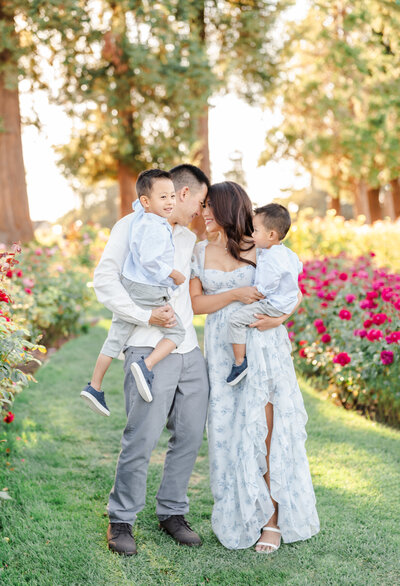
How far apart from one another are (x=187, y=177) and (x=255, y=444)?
1.36 m

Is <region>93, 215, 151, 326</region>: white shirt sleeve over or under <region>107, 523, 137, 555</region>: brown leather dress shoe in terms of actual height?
over

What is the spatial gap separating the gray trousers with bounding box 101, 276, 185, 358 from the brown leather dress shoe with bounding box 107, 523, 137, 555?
850mm

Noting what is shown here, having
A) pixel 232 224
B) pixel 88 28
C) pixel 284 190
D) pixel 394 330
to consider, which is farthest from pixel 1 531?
pixel 284 190

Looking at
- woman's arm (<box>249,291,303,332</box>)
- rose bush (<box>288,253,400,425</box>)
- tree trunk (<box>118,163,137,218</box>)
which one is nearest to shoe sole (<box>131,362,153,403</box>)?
woman's arm (<box>249,291,303,332</box>)

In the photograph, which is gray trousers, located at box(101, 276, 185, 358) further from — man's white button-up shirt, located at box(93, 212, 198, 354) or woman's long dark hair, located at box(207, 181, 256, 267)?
woman's long dark hair, located at box(207, 181, 256, 267)

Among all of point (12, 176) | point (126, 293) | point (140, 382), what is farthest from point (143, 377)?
point (12, 176)

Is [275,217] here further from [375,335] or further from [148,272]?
[375,335]

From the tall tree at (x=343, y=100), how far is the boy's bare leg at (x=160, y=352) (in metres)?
15.3

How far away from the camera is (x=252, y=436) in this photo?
309 cm

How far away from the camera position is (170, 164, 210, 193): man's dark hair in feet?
10.2

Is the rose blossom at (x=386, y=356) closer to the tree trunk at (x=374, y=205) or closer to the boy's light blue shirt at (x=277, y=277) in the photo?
the boy's light blue shirt at (x=277, y=277)

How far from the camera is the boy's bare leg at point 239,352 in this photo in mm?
3088

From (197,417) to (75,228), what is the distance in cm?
1362

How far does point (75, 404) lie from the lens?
19.0 feet
